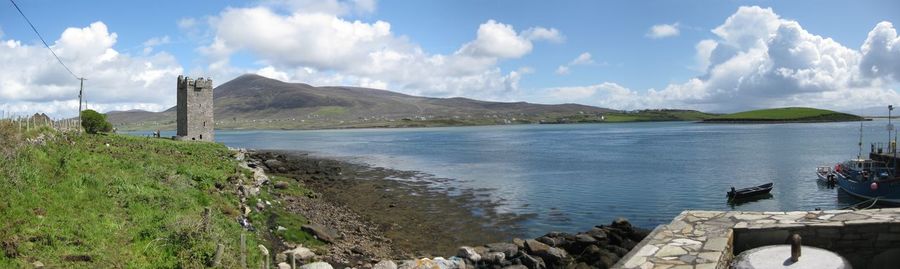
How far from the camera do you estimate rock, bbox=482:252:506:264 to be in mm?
16836

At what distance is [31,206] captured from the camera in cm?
1317

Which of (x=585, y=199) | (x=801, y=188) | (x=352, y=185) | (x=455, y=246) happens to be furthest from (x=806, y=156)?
(x=455, y=246)

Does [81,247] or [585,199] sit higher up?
[81,247]

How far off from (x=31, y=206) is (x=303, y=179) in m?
28.1

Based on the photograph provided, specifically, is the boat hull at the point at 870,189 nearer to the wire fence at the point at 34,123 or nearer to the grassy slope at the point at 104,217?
the grassy slope at the point at 104,217

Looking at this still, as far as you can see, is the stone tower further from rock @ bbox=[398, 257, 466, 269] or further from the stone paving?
the stone paving

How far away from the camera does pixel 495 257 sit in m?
16.9

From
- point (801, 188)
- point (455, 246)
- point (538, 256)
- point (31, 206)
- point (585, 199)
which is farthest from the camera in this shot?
point (801, 188)

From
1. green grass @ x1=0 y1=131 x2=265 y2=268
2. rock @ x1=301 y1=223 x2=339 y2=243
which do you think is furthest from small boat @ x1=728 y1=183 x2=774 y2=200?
green grass @ x1=0 y1=131 x2=265 y2=268

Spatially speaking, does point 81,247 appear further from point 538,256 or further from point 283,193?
point 283,193

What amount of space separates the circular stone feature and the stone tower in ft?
189

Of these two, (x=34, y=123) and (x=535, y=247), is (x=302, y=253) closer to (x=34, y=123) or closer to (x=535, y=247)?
(x=535, y=247)

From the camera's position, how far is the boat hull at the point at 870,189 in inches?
1235

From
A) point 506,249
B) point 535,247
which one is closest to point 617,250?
point 535,247
